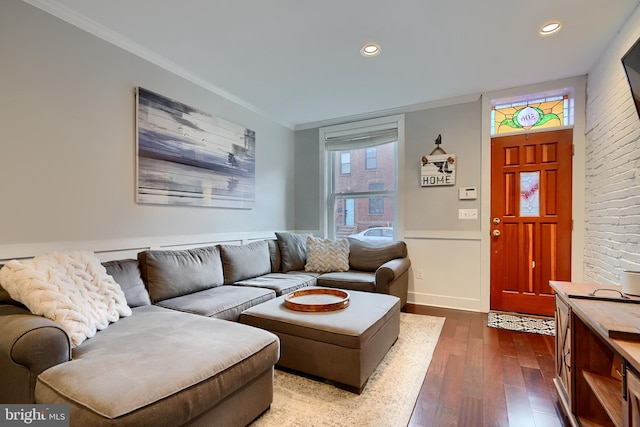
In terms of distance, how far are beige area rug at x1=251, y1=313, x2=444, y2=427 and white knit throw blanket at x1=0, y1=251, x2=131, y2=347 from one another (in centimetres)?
98

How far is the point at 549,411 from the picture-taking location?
1.63 meters

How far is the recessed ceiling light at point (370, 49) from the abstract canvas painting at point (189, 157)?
1687 mm

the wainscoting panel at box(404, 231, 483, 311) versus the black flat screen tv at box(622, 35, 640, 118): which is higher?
the black flat screen tv at box(622, 35, 640, 118)

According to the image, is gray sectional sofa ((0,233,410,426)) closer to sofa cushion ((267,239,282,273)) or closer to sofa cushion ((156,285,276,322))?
sofa cushion ((156,285,276,322))

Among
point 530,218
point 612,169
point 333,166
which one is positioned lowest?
point 530,218

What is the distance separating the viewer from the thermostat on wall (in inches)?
134

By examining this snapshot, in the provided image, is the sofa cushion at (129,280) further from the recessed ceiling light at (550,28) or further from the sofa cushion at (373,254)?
the recessed ceiling light at (550,28)

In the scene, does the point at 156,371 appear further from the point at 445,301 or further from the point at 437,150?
the point at 437,150

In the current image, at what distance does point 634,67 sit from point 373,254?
8.37 feet

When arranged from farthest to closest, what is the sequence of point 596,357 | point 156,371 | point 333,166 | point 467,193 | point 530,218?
1. point 333,166
2. point 467,193
3. point 530,218
4. point 596,357
5. point 156,371

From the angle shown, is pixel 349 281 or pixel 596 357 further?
pixel 349 281

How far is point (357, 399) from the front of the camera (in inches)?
67.2

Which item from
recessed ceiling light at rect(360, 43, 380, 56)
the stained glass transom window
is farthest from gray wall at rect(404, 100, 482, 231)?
recessed ceiling light at rect(360, 43, 380, 56)

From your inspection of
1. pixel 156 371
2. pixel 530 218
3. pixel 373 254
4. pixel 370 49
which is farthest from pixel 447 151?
pixel 156 371
